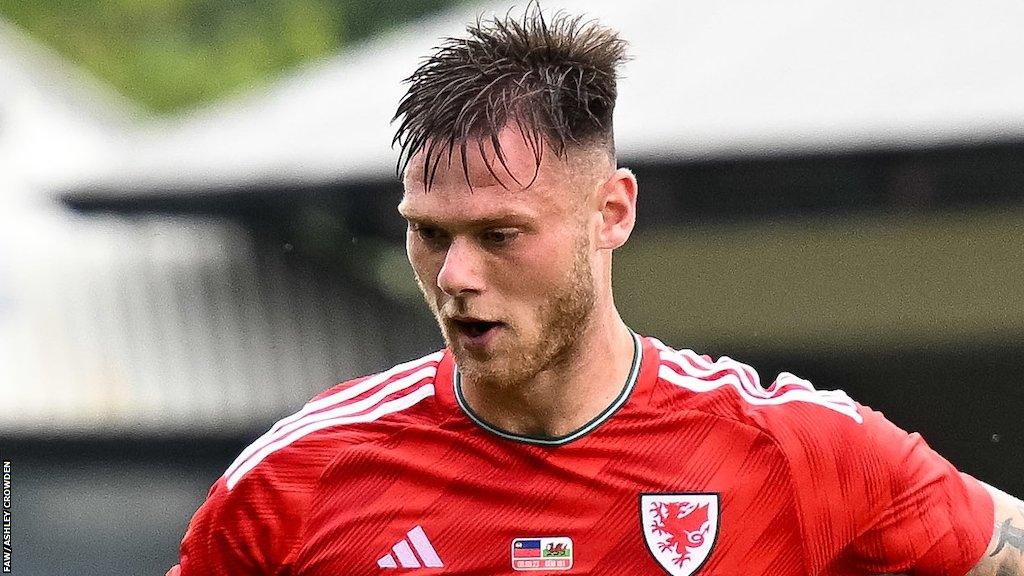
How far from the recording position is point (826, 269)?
8.88m

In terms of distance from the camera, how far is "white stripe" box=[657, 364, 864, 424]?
289 centimetres

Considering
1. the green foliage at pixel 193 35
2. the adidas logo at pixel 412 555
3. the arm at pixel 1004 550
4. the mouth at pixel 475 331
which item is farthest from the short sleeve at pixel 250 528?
the green foliage at pixel 193 35

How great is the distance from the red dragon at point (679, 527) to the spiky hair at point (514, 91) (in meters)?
0.65

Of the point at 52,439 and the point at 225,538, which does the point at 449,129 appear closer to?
the point at 225,538

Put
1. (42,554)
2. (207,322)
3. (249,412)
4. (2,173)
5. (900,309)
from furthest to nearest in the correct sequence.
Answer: (2,173)
(207,322)
(249,412)
(900,309)
(42,554)

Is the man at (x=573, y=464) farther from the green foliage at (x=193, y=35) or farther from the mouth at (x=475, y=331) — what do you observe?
the green foliage at (x=193, y=35)

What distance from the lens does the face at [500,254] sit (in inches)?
103

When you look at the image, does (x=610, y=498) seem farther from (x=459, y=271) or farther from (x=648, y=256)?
(x=648, y=256)

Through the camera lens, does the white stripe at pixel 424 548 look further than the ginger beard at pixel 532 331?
Yes

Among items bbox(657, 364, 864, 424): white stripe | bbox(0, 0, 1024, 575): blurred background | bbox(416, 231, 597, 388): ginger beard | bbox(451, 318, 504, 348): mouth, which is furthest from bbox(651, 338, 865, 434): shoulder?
bbox(0, 0, 1024, 575): blurred background

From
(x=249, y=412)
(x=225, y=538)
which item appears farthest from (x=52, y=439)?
(x=225, y=538)

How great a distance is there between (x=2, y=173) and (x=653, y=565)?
1133 centimetres

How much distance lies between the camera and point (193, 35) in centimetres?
1664

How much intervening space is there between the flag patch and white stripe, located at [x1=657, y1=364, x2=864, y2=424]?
380 mm
